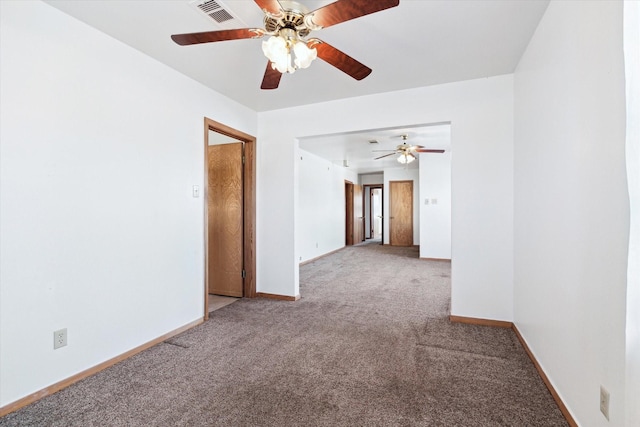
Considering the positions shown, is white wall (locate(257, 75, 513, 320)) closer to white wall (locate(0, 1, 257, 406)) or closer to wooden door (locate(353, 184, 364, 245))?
white wall (locate(0, 1, 257, 406))

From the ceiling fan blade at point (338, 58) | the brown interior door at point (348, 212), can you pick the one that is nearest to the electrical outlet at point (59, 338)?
the ceiling fan blade at point (338, 58)

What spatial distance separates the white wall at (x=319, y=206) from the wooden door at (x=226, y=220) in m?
1.94

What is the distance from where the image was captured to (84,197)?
2.11 meters

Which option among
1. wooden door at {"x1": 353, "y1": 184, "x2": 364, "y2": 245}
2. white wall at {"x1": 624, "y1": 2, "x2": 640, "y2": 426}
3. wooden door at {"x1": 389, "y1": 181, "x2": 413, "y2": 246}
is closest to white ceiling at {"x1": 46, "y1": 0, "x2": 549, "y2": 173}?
white wall at {"x1": 624, "y1": 2, "x2": 640, "y2": 426}

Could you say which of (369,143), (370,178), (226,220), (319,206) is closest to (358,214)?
(370,178)

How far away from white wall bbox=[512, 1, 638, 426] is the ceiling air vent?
1.98m

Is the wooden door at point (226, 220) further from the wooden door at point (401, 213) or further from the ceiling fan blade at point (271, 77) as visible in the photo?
the wooden door at point (401, 213)

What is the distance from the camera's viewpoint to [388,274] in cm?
535

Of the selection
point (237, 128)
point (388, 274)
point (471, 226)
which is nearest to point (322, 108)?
point (237, 128)

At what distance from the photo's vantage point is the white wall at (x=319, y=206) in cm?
655

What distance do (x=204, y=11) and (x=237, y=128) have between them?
1.77 meters

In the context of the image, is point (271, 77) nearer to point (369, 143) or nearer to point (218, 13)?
point (218, 13)

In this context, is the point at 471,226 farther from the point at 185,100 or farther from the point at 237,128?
the point at 185,100

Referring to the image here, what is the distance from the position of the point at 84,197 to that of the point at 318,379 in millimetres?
2089
